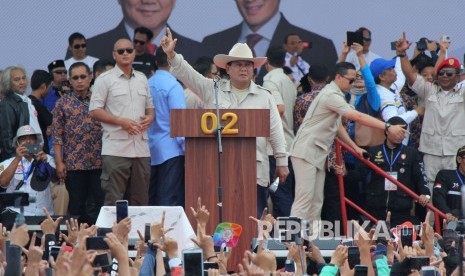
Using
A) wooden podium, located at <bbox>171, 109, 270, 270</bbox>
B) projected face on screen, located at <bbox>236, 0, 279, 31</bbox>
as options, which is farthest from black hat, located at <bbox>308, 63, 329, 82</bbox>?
wooden podium, located at <bbox>171, 109, 270, 270</bbox>

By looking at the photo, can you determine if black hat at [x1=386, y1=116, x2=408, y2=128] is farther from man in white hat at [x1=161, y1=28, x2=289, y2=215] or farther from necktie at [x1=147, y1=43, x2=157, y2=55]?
necktie at [x1=147, y1=43, x2=157, y2=55]

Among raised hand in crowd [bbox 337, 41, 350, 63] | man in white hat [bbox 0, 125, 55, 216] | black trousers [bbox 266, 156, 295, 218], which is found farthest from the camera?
raised hand in crowd [bbox 337, 41, 350, 63]

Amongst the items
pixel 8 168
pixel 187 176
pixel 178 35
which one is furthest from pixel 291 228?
pixel 178 35

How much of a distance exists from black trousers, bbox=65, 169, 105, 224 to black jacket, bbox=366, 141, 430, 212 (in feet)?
8.30

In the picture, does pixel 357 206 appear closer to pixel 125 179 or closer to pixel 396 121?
pixel 396 121

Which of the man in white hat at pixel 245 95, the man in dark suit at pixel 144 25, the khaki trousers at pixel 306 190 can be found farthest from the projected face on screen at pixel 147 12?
the man in white hat at pixel 245 95

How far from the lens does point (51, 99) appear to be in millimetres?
13523

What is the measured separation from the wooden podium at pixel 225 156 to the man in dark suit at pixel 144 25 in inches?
158

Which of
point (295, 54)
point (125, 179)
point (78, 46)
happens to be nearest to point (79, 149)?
point (125, 179)

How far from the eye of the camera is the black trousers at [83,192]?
40.5 ft

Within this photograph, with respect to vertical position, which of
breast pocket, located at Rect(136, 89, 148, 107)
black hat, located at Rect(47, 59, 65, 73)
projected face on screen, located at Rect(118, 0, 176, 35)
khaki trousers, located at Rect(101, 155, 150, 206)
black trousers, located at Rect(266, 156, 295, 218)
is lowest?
black trousers, located at Rect(266, 156, 295, 218)

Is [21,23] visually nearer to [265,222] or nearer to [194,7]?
[194,7]

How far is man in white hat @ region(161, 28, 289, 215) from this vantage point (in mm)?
11398

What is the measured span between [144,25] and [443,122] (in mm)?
3561
